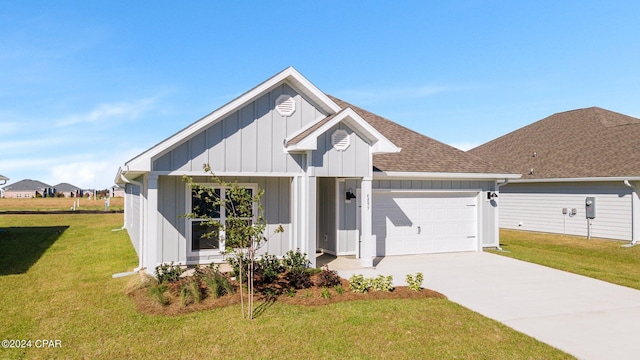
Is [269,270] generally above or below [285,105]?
below

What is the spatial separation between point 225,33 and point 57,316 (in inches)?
477

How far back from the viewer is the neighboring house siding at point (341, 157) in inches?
419

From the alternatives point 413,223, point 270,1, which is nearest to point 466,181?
point 413,223

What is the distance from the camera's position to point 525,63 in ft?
56.1

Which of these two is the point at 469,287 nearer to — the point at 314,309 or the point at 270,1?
the point at 314,309

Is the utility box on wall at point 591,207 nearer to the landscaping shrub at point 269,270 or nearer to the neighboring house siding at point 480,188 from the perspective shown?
the neighboring house siding at point 480,188

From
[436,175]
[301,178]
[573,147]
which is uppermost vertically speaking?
[573,147]

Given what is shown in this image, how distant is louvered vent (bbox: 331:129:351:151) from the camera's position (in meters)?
10.8

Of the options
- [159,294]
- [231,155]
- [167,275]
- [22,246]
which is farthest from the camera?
[22,246]

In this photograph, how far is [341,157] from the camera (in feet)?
35.7

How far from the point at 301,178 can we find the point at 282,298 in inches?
149

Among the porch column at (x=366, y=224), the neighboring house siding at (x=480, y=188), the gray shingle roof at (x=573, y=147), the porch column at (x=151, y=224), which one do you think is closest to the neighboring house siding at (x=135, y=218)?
the porch column at (x=151, y=224)

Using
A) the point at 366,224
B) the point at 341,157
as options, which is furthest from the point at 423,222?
the point at 341,157

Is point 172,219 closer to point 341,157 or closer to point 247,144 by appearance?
point 247,144
